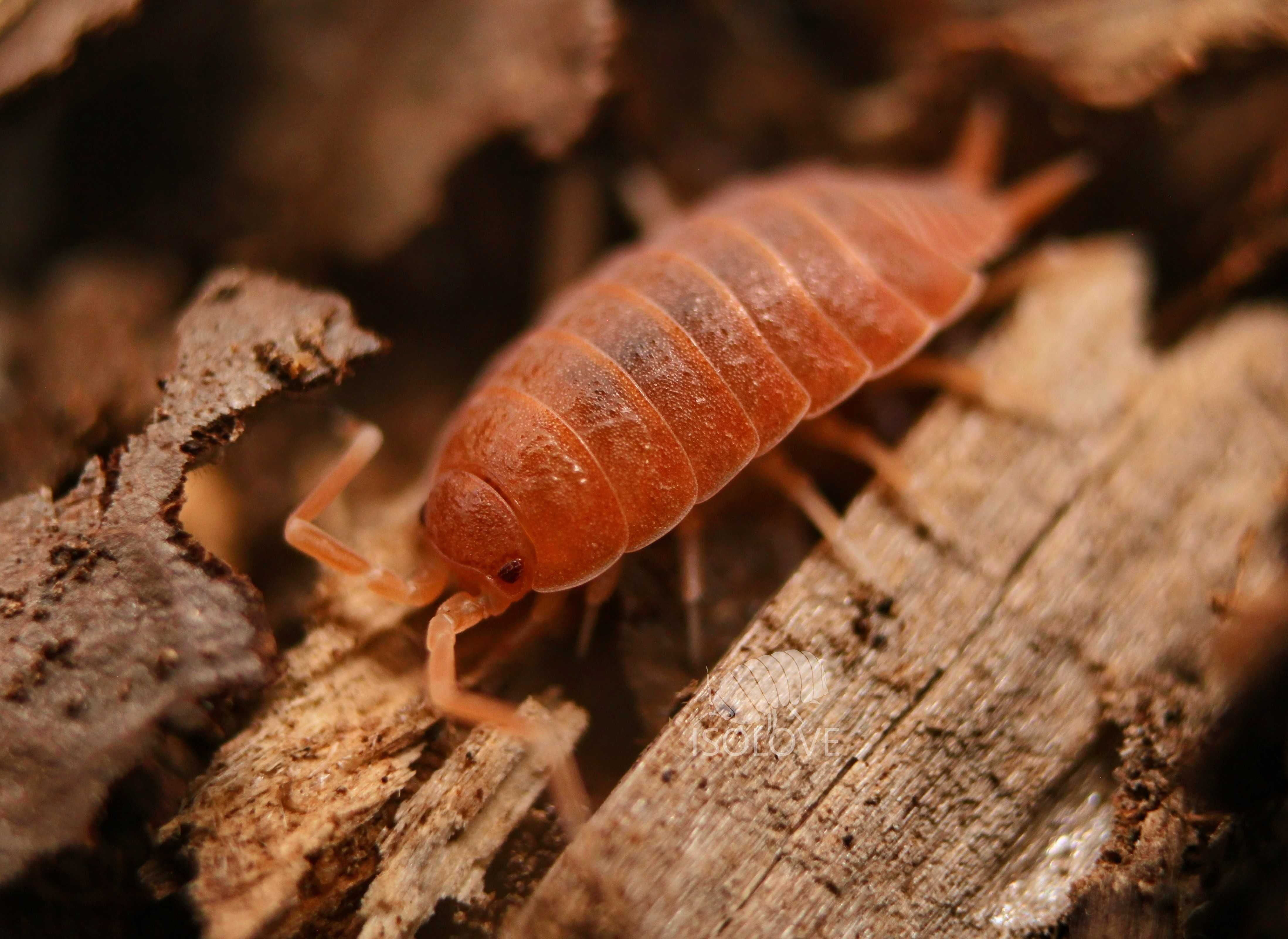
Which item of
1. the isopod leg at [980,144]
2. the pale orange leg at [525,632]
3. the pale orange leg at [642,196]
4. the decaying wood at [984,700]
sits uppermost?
the pale orange leg at [642,196]

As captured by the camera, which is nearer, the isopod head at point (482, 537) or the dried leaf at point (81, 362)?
the isopod head at point (482, 537)

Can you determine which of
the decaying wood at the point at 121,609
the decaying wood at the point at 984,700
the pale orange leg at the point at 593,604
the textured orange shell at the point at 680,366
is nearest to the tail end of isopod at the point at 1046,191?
the textured orange shell at the point at 680,366

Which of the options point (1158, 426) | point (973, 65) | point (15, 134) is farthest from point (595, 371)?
point (15, 134)

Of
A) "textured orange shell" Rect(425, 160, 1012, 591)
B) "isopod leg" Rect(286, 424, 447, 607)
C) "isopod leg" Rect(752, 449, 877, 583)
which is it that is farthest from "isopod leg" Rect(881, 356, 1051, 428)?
"isopod leg" Rect(286, 424, 447, 607)

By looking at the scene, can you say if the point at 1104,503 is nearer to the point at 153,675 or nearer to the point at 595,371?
the point at 595,371

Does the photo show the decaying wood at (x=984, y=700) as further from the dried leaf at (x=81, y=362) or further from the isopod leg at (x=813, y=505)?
the dried leaf at (x=81, y=362)

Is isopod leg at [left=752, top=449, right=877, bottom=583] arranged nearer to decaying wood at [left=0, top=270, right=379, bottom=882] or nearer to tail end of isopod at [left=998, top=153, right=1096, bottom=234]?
decaying wood at [left=0, top=270, right=379, bottom=882]
